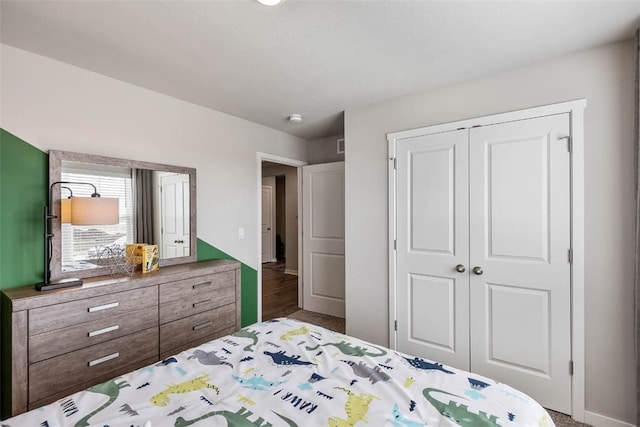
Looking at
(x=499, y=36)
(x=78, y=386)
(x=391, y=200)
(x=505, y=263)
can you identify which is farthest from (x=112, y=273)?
(x=499, y=36)

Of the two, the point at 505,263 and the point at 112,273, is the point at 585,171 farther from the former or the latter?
the point at 112,273

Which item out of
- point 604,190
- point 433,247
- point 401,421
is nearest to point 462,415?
point 401,421

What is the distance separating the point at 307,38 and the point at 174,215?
6.37 feet

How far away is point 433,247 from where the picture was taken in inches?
105

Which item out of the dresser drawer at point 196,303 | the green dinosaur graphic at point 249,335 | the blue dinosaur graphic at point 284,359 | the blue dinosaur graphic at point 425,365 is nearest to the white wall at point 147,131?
the dresser drawer at point 196,303

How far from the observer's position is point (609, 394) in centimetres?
199

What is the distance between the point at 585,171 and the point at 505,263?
80cm

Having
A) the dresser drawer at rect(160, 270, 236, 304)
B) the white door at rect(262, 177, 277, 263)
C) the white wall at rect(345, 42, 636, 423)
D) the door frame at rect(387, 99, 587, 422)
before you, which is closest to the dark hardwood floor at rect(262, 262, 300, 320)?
the white door at rect(262, 177, 277, 263)

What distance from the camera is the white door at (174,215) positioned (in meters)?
2.79

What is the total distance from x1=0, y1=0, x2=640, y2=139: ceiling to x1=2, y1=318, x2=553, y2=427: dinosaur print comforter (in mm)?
1787

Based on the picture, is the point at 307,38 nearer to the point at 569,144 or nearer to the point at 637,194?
the point at 569,144

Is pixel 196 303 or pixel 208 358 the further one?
pixel 196 303

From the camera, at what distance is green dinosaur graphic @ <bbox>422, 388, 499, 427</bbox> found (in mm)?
1038

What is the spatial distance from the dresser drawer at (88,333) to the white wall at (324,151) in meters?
2.87
